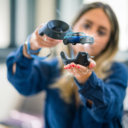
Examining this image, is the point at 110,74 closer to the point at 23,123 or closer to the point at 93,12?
the point at 93,12

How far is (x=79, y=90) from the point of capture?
0.34 meters

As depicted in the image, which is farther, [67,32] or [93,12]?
[93,12]

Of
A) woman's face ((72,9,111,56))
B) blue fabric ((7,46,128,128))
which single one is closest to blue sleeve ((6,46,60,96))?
blue fabric ((7,46,128,128))

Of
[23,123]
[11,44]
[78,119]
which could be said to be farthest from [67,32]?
[11,44]

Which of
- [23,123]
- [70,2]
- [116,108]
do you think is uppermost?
[70,2]

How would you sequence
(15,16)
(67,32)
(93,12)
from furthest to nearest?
(15,16), (93,12), (67,32)

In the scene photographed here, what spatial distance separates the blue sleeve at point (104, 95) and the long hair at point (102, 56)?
0.12ft

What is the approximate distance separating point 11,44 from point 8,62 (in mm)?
396

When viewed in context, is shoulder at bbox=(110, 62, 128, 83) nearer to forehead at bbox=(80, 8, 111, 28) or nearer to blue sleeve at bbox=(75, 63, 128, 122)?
blue sleeve at bbox=(75, 63, 128, 122)

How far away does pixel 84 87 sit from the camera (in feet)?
1.08

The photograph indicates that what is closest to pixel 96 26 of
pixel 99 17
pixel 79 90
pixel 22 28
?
pixel 99 17

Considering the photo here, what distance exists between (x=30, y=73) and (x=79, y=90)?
18 cm

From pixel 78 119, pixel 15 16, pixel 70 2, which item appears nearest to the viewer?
pixel 78 119

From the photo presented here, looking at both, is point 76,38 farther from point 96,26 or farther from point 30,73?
point 30,73
